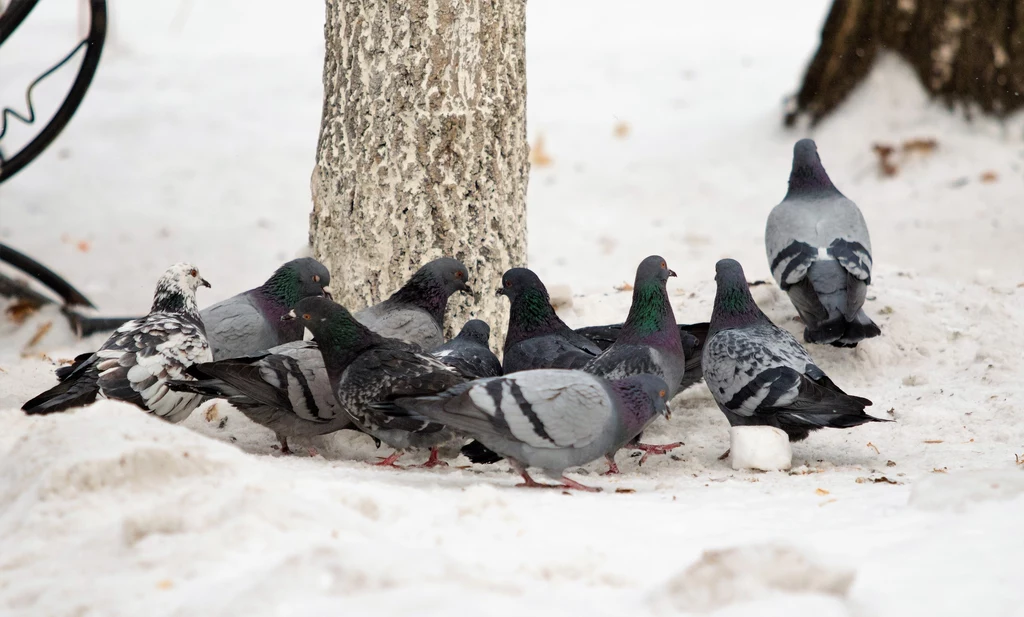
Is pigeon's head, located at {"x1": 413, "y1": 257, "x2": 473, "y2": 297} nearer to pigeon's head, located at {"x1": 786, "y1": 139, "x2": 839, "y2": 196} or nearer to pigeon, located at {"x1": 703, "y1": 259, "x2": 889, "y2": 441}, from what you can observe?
pigeon, located at {"x1": 703, "y1": 259, "x2": 889, "y2": 441}

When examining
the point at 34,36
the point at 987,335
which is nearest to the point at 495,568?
the point at 987,335

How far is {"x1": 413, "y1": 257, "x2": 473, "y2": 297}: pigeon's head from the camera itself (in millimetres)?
4664

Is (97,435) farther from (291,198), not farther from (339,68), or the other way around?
(291,198)


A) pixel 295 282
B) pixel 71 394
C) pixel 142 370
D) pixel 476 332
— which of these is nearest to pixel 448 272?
pixel 476 332

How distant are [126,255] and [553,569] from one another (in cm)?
717

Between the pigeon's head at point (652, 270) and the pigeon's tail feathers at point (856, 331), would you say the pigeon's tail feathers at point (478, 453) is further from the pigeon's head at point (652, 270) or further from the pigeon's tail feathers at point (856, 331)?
the pigeon's tail feathers at point (856, 331)

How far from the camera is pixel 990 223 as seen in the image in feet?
25.7

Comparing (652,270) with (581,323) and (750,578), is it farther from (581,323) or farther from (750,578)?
(750,578)

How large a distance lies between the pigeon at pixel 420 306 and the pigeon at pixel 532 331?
0.89 feet

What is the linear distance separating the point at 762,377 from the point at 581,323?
205 cm

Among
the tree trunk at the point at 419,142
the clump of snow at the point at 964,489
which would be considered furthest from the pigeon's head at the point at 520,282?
the clump of snow at the point at 964,489

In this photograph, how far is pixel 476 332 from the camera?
4598mm

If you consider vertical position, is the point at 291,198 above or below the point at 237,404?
above

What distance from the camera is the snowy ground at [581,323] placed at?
2.01 meters
